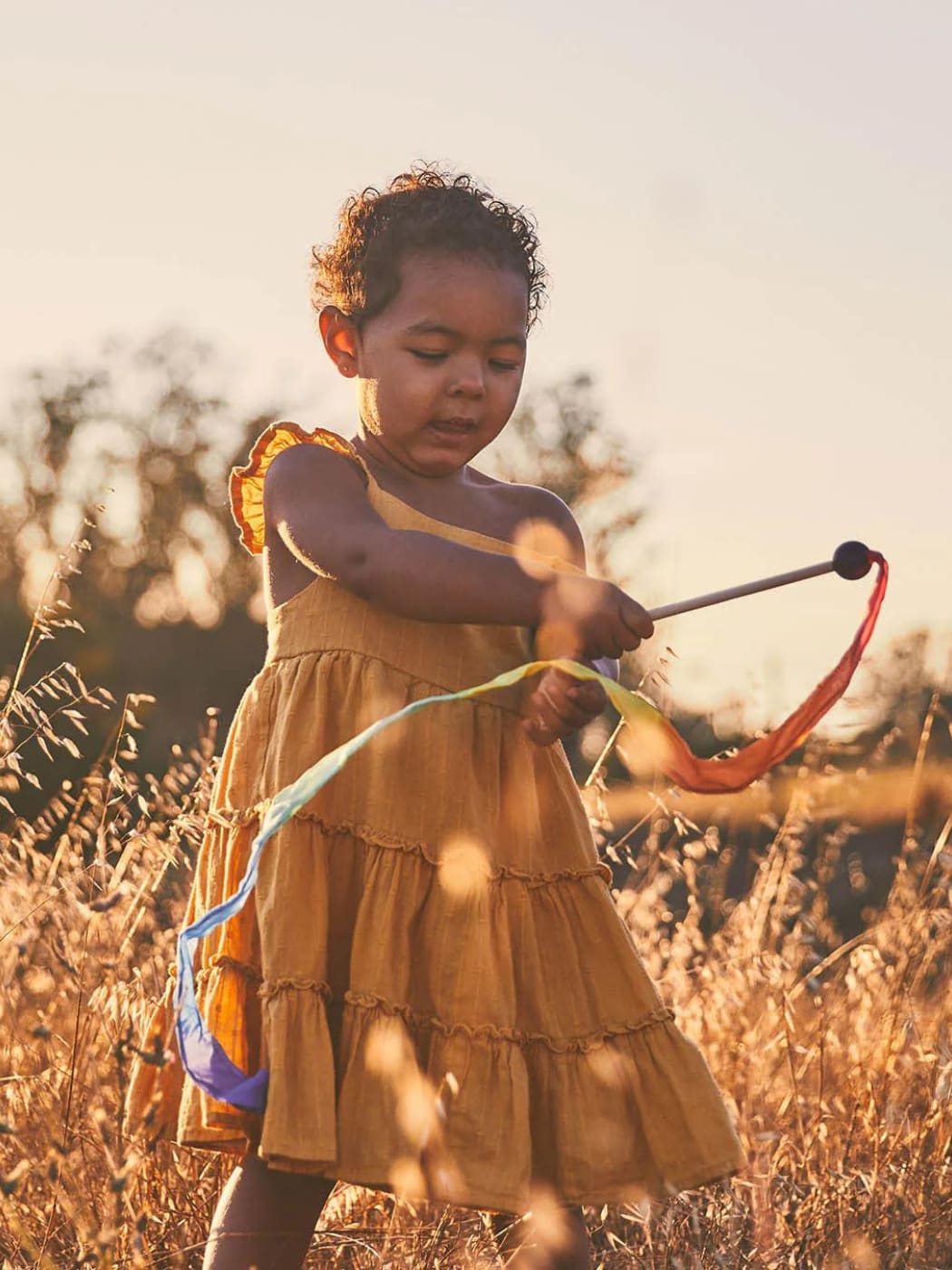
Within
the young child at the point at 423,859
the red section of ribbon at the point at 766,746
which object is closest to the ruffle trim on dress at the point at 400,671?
the young child at the point at 423,859

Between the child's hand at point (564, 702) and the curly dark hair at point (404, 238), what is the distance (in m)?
0.63

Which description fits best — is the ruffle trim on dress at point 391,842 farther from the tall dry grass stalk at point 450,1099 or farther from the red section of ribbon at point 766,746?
the red section of ribbon at point 766,746

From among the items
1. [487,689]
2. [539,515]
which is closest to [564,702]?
[487,689]

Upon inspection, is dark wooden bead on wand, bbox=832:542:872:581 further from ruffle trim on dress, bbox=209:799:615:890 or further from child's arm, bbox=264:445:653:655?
ruffle trim on dress, bbox=209:799:615:890

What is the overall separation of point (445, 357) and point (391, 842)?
2.36ft

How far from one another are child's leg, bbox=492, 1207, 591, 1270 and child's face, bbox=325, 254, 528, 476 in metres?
1.12

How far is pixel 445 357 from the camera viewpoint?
2.32 meters

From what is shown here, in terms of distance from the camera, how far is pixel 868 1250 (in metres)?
2.29

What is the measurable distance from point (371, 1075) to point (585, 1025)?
34 cm

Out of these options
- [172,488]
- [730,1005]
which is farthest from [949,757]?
[172,488]

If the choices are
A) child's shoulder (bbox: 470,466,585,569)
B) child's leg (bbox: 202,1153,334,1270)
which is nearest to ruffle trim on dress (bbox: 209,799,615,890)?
child's leg (bbox: 202,1153,334,1270)

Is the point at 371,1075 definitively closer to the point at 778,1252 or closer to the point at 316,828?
the point at 316,828

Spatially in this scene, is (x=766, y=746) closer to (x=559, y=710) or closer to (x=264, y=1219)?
(x=559, y=710)

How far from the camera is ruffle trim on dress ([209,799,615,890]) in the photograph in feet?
7.21
